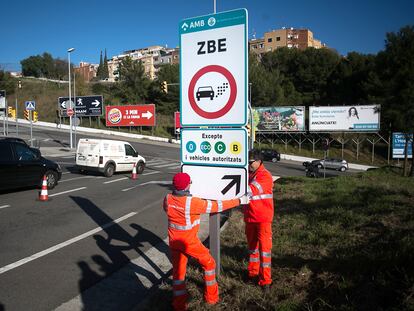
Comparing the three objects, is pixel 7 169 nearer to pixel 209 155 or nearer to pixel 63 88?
pixel 209 155

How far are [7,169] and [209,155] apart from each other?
992cm

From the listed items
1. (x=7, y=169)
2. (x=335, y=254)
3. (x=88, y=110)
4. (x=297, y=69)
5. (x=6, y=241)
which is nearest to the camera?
(x=335, y=254)

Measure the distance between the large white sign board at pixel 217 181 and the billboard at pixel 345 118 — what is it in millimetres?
44875

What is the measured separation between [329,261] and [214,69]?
2.99 m

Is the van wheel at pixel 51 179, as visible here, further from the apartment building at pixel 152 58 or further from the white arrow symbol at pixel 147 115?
the apartment building at pixel 152 58

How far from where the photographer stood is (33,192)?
42.1 feet

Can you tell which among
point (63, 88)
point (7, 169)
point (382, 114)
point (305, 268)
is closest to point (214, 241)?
point (305, 268)

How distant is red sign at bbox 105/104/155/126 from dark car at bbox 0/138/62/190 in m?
41.2

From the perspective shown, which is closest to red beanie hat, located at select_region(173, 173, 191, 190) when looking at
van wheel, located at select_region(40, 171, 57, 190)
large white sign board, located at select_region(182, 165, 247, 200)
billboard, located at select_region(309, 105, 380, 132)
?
large white sign board, located at select_region(182, 165, 247, 200)

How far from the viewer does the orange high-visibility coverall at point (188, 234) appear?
4211 mm

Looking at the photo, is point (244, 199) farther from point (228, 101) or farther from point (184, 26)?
point (184, 26)

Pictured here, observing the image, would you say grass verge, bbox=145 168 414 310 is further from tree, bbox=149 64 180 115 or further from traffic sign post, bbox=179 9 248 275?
tree, bbox=149 64 180 115

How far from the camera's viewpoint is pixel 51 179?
13688 mm

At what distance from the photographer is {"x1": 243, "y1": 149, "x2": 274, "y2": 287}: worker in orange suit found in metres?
4.95
